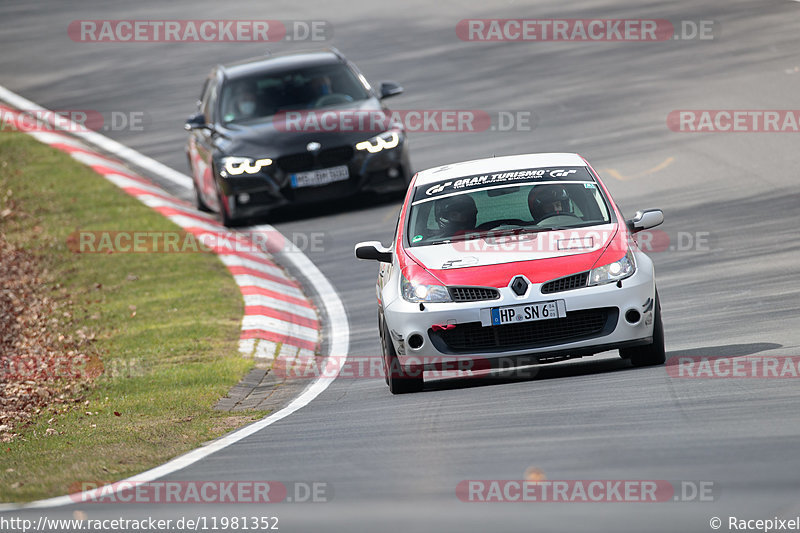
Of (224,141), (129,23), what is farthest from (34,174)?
(129,23)

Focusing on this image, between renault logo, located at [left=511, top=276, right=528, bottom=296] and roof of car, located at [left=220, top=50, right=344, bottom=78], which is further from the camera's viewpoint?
roof of car, located at [left=220, top=50, right=344, bottom=78]

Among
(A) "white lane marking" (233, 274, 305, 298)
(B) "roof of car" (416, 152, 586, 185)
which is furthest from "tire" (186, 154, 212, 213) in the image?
(B) "roof of car" (416, 152, 586, 185)

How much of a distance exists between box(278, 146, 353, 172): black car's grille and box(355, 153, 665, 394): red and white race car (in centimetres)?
761

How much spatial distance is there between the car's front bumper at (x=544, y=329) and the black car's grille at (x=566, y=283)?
2.0 inches

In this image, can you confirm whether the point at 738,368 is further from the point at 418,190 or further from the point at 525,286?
the point at 418,190

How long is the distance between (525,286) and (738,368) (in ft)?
5.43

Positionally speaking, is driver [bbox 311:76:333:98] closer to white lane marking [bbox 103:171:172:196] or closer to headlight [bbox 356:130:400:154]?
headlight [bbox 356:130:400:154]

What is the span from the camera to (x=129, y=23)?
37.3 meters

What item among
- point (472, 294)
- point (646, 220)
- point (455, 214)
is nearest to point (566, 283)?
point (472, 294)

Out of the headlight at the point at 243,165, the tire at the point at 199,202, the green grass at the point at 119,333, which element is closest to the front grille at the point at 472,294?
the green grass at the point at 119,333

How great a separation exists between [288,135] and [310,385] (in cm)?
693

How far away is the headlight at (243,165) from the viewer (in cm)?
1892

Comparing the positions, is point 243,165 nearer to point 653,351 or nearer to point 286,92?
point 286,92

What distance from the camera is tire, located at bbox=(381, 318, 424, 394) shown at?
10727mm
